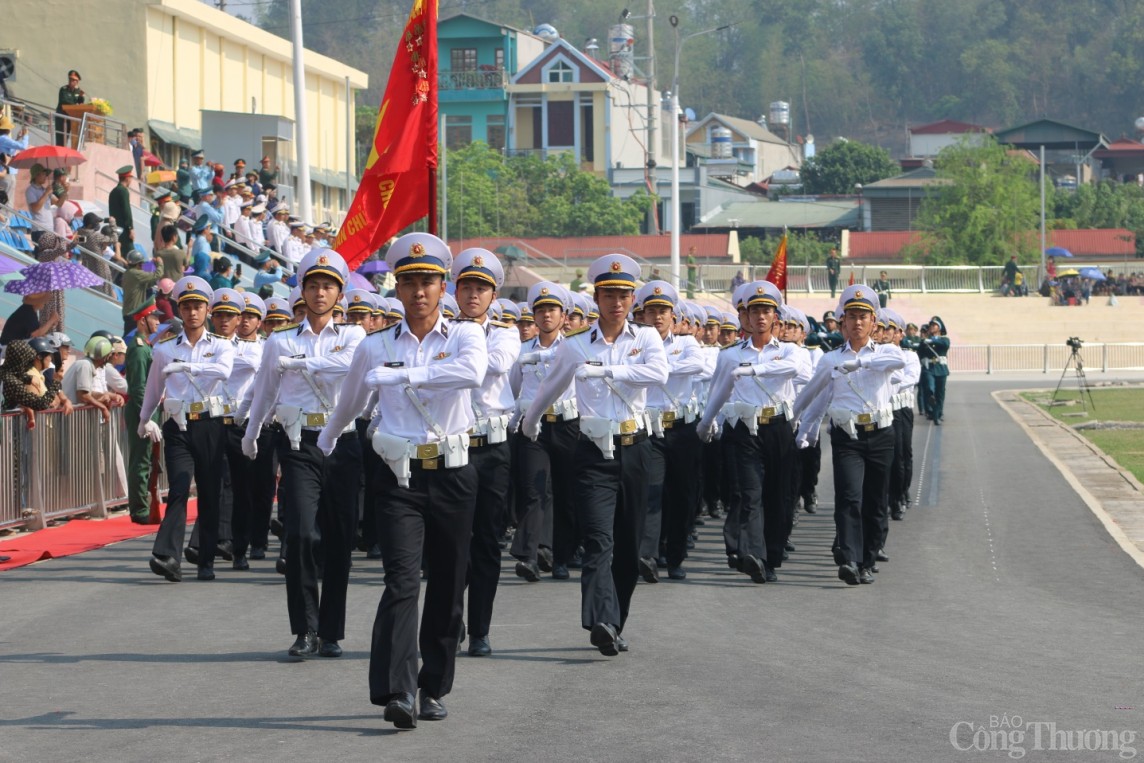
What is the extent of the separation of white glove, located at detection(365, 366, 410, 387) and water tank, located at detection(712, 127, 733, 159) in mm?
108573

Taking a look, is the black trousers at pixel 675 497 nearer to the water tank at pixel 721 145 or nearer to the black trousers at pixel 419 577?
the black trousers at pixel 419 577

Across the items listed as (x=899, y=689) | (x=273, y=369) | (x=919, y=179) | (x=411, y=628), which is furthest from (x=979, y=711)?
(x=919, y=179)

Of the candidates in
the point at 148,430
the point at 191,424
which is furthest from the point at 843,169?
the point at 191,424

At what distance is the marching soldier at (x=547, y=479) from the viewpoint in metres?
13.8

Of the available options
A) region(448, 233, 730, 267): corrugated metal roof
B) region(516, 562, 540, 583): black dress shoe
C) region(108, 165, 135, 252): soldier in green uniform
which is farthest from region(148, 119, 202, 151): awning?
region(516, 562, 540, 583): black dress shoe

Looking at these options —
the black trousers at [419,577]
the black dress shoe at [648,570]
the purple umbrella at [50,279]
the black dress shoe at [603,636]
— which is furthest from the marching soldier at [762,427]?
the purple umbrella at [50,279]

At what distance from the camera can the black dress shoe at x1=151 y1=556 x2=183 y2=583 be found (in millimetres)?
13492

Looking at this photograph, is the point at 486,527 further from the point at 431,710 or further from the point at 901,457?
the point at 901,457

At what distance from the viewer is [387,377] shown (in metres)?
8.48

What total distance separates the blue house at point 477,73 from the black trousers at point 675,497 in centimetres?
7944

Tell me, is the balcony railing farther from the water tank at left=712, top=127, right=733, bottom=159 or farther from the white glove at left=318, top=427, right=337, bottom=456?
the white glove at left=318, top=427, right=337, bottom=456

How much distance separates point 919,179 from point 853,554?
3489 inches

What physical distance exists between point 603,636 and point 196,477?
15.3ft

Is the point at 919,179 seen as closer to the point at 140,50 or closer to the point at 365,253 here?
the point at 140,50
